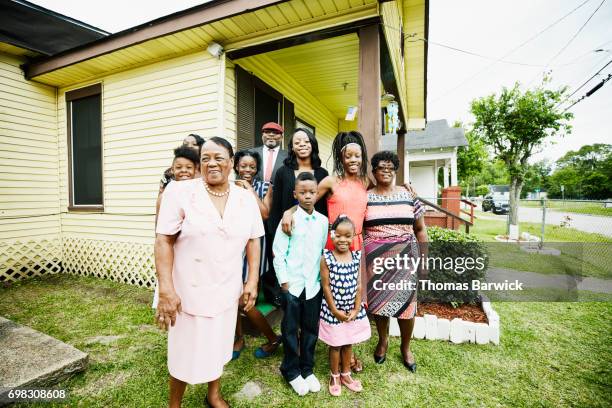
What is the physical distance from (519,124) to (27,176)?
17631mm

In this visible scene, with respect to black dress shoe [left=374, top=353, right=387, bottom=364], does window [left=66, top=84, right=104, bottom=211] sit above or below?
above

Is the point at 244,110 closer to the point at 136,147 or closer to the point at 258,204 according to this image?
the point at 136,147

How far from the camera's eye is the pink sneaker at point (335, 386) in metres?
2.30

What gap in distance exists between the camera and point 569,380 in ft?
8.21

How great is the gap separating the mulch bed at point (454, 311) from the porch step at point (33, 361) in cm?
365

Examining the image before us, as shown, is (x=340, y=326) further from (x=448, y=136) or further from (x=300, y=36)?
(x=448, y=136)

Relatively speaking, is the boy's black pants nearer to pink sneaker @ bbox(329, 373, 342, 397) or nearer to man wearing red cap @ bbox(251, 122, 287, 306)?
pink sneaker @ bbox(329, 373, 342, 397)

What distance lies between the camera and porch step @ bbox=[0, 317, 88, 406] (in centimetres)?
216

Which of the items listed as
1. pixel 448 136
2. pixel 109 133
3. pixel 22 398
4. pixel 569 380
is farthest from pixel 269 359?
pixel 448 136

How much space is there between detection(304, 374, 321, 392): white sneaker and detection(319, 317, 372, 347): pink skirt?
0.36m

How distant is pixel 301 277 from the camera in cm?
236

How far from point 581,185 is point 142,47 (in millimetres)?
67005

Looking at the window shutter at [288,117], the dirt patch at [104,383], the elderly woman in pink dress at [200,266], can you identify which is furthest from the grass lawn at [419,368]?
the window shutter at [288,117]

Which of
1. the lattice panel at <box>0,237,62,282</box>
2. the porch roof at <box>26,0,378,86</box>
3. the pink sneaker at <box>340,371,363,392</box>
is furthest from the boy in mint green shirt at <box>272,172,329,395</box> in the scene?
the lattice panel at <box>0,237,62,282</box>
